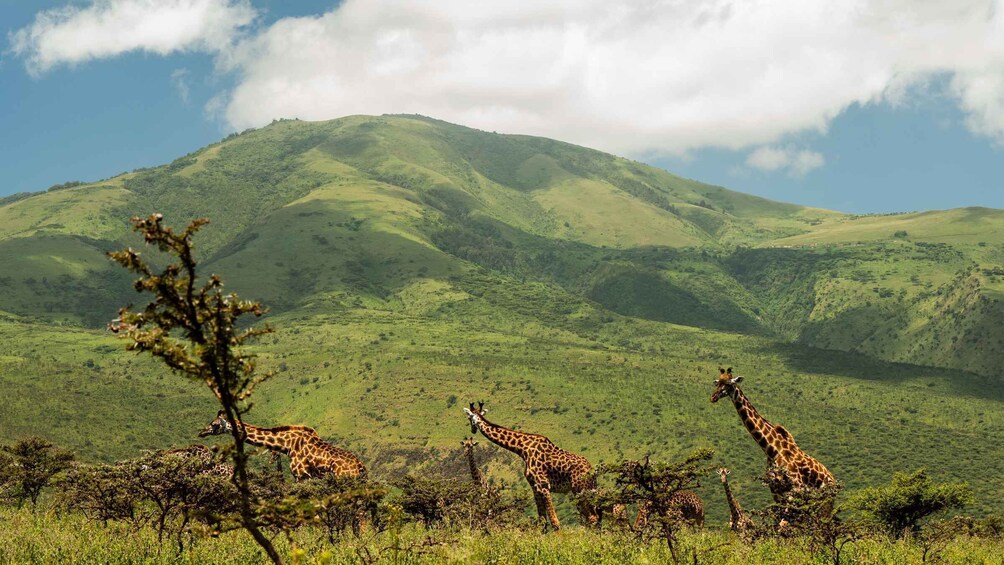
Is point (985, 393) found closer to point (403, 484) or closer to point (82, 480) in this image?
point (403, 484)

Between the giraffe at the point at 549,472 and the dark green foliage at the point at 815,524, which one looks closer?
the dark green foliage at the point at 815,524

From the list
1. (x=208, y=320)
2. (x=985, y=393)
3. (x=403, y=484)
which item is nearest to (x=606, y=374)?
(x=985, y=393)

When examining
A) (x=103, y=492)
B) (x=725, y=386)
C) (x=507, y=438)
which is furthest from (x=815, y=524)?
(x=103, y=492)

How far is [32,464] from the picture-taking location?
1730 inches

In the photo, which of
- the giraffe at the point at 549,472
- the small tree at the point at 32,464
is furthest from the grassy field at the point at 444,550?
the small tree at the point at 32,464

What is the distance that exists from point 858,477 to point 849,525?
78.2 metres

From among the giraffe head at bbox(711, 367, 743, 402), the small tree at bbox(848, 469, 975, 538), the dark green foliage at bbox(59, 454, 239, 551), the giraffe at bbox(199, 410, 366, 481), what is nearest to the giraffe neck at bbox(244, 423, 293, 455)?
the giraffe at bbox(199, 410, 366, 481)

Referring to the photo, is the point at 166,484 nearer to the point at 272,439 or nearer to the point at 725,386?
the point at 272,439

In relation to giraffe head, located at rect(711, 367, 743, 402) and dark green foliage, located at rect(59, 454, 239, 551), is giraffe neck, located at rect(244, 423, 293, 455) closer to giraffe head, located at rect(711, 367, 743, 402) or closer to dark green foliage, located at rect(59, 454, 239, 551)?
dark green foliage, located at rect(59, 454, 239, 551)

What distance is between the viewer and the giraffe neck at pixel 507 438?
107 ft

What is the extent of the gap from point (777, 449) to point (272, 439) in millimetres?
16633

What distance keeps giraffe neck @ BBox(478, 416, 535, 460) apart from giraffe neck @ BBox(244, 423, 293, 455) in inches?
284

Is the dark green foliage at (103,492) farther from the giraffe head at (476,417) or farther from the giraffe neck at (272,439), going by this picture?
the giraffe head at (476,417)

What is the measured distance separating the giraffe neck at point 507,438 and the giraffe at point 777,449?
7.92 meters
